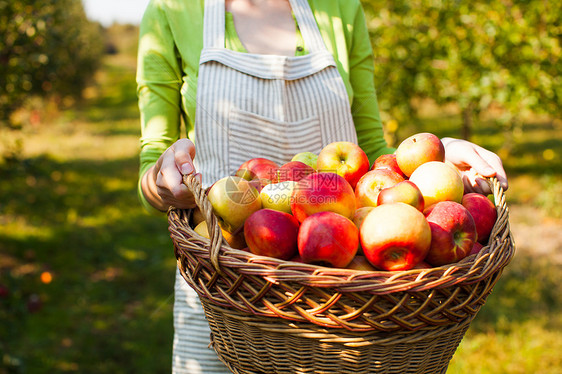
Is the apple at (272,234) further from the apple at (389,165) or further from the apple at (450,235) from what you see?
the apple at (389,165)

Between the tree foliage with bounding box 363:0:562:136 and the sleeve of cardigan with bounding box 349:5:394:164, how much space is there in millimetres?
2890

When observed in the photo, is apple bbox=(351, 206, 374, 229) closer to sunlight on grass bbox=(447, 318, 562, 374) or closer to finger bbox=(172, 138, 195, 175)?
finger bbox=(172, 138, 195, 175)

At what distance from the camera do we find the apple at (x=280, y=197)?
127 cm

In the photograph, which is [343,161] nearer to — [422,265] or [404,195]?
[404,195]

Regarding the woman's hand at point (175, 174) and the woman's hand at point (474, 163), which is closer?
the woman's hand at point (175, 174)

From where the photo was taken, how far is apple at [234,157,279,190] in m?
1.38

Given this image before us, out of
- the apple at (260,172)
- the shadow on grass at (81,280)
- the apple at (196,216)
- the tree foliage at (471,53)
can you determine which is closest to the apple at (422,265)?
the apple at (260,172)

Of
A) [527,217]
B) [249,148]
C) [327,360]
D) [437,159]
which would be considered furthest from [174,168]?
[527,217]

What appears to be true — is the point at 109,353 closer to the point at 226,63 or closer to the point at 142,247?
the point at 142,247

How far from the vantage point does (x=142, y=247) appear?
500 centimetres

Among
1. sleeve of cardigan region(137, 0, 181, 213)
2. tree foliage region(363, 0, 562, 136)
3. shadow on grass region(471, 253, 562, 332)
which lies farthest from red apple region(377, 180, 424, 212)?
tree foliage region(363, 0, 562, 136)

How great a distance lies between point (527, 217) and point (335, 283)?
16.7 ft

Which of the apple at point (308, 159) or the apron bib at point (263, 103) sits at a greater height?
the apron bib at point (263, 103)

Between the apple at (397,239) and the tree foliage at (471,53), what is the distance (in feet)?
→ 12.3
